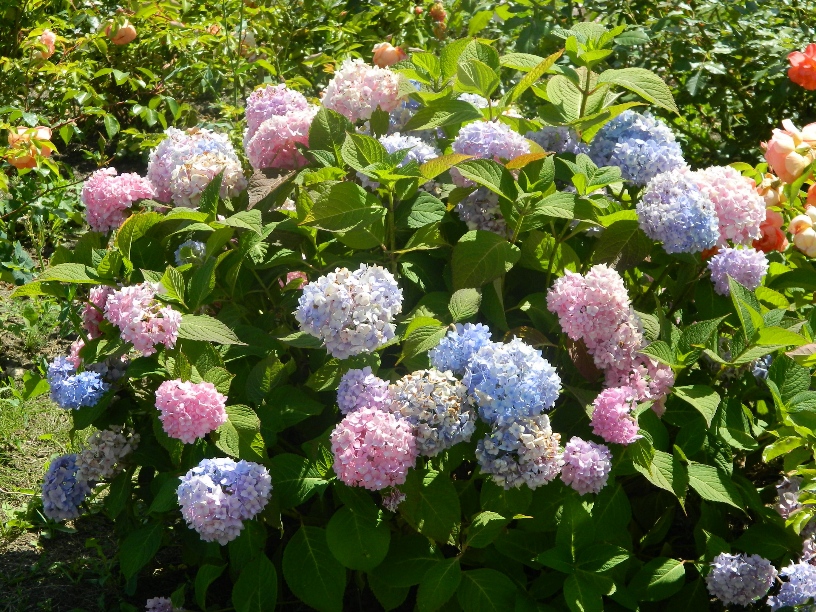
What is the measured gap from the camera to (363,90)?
89.1 inches

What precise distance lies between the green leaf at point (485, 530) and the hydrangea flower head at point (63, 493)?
3.25 feet

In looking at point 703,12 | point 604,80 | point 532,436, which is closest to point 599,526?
point 532,436

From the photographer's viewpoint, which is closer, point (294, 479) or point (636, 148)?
point (294, 479)

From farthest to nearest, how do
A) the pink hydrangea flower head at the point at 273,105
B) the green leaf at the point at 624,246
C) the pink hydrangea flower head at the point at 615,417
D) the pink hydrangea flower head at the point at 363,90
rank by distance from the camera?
the pink hydrangea flower head at the point at 273,105, the pink hydrangea flower head at the point at 363,90, the green leaf at the point at 624,246, the pink hydrangea flower head at the point at 615,417

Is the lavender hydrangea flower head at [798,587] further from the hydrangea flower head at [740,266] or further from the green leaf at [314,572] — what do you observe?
the green leaf at [314,572]

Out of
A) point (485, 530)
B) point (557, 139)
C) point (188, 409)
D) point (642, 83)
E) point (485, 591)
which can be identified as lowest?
point (485, 591)

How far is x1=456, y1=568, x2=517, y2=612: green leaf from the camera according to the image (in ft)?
6.13

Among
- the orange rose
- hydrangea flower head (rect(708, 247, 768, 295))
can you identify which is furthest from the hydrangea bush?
the orange rose

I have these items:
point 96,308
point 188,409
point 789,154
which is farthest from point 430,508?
point 789,154

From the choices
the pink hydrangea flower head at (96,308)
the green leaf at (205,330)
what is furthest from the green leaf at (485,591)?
the pink hydrangea flower head at (96,308)

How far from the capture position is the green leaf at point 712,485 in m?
1.93

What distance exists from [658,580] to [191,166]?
1.32 m

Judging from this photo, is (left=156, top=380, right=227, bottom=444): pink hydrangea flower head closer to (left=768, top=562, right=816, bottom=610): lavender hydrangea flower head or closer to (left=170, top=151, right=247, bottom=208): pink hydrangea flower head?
(left=170, top=151, right=247, bottom=208): pink hydrangea flower head

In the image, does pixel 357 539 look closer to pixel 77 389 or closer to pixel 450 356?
pixel 450 356
